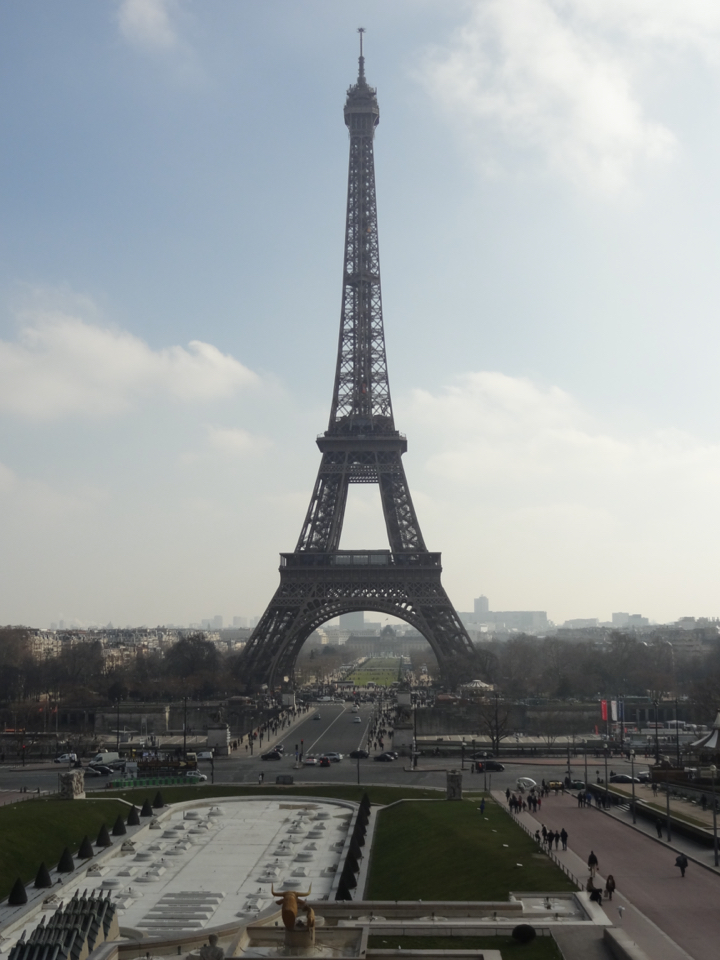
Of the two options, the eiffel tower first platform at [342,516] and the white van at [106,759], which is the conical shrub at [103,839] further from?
the eiffel tower first platform at [342,516]

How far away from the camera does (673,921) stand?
1140 inches

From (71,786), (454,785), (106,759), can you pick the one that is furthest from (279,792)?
(106,759)

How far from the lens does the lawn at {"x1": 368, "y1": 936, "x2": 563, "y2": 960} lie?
82.5 feet

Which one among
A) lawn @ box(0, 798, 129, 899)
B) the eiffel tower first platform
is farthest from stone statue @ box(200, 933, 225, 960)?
the eiffel tower first platform

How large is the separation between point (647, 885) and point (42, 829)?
91.5 feet

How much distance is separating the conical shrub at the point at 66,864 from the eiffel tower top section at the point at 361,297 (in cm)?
6714

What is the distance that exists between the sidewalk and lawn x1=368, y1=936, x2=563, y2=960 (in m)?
2.51

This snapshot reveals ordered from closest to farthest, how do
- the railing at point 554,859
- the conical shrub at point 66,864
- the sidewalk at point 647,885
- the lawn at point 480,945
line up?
Answer: the lawn at point 480,945 → the sidewalk at point 647,885 → the railing at point 554,859 → the conical shrub at point 66,864

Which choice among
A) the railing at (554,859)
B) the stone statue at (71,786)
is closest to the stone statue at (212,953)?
the railing at (554,859)

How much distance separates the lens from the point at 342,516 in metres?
108

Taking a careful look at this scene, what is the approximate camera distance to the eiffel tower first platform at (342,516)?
100750 mm

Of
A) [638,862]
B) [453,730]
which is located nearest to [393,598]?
[453,730]

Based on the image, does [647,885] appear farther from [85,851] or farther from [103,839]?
[103,839]

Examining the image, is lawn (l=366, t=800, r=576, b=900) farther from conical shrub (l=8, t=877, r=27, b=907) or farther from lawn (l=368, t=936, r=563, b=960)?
conical shrub (l=8, t=877, r=27, b=907)
